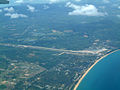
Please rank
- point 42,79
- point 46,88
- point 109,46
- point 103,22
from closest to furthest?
point 46,88 < point 42,79 < point 109,46 < point 103,22

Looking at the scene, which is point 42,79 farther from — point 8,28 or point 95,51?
point 8,28

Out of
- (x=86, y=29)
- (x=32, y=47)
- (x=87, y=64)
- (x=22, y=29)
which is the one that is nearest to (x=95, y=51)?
(x=87, y=64)

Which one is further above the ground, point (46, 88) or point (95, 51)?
point (46, 88)

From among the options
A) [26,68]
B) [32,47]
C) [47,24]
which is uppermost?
[26,68]

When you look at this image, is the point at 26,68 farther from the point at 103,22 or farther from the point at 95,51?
the point at 103,22

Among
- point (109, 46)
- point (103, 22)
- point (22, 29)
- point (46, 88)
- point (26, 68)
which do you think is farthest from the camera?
point (103, 22)

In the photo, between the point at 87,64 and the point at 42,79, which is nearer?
the point at 42,79

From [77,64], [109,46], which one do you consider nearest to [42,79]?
[77,64]
